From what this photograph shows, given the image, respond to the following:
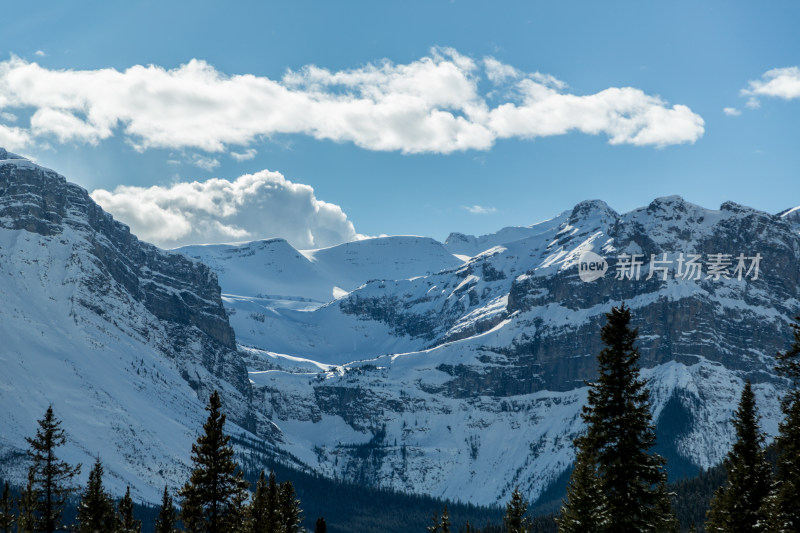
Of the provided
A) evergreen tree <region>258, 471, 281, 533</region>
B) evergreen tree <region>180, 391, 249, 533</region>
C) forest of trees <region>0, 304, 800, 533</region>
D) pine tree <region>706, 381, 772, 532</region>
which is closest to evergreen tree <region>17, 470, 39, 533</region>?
forest of trees <region>0, 304, 800, 533</region>

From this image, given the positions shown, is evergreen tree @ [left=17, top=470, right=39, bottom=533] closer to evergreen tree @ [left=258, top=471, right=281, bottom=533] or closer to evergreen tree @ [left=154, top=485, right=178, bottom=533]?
evergreen tree @ [left=154, top=485, right=178, bottom=533]

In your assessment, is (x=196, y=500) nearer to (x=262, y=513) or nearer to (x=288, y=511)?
(x=262, y=513)

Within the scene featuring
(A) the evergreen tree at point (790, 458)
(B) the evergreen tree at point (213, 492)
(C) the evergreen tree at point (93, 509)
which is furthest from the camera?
(C) the evergreen tree at point (93, 509)

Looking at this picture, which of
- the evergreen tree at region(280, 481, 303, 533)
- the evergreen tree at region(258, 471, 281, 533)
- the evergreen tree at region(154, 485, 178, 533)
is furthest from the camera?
the evergreen tree at region(280, 481, 303, 533)

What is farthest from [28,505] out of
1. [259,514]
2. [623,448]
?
[623,448]

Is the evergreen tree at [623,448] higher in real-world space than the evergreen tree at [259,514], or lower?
higher

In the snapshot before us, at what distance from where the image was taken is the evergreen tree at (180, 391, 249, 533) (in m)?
48.1

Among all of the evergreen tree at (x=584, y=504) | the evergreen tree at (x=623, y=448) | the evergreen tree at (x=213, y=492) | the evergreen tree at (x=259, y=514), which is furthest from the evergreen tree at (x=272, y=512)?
the evergreen tree at (x=623, y=448)

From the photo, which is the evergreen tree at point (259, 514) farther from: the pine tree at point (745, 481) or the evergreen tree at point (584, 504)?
the pine tree at point (745, 481)

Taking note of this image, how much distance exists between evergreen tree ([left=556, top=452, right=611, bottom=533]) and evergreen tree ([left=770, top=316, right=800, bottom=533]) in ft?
24.8

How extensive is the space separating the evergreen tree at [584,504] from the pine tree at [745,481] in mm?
9986

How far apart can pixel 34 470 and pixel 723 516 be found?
122 feet

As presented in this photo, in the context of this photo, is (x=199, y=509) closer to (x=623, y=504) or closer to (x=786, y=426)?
(x=623, y=504)

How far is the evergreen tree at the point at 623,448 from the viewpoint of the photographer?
43.5 metres
